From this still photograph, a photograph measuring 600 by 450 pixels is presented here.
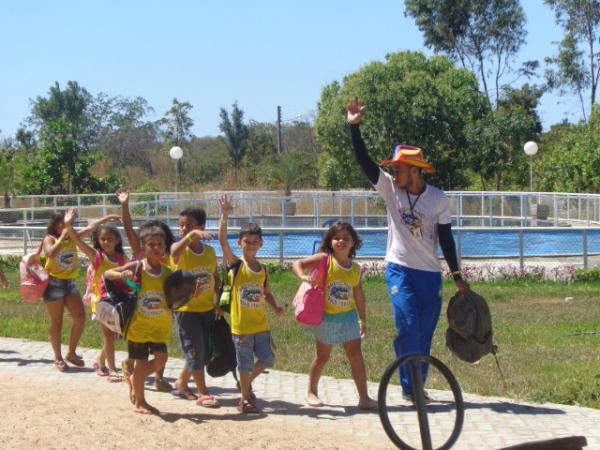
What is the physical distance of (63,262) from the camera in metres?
9.61

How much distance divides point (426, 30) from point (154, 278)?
4933 centimetres

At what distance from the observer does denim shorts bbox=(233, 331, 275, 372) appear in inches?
301

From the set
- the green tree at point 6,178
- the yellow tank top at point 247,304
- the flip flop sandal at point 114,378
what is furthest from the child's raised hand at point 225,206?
the green tree at point 6,178

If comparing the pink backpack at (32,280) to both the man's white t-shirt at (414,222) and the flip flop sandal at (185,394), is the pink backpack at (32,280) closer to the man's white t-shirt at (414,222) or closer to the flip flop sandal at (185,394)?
the flip flop sandal at (185,394)

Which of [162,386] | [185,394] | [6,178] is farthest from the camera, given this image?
[6,178]

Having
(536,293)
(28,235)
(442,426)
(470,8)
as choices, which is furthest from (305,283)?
(470,8)

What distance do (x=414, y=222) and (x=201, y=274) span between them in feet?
5.46

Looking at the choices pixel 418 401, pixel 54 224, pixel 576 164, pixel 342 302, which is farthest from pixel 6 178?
pixel 418 401

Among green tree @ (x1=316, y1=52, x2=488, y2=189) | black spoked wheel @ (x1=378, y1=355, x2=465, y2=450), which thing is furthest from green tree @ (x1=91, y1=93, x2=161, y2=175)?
black spoked wheel @ (x1=378, y1=355, x2=465, y2=450)

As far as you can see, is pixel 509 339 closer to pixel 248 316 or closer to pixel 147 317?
pixel 248 316

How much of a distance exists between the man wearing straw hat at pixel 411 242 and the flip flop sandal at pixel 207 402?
1395 mm

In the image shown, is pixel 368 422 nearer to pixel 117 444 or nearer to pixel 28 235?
pixel 117 444

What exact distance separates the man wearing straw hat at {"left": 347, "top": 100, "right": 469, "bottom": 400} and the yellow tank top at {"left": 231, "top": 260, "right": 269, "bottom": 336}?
961 mm

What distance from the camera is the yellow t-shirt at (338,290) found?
7.72 metres
